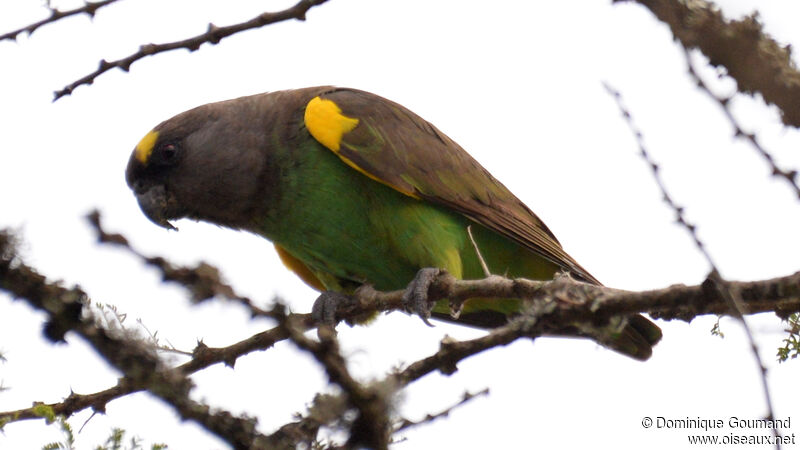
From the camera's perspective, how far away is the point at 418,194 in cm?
505

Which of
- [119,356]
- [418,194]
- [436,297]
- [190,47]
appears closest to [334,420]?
[119,356]

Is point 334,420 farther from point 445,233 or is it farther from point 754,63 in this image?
point 445,233

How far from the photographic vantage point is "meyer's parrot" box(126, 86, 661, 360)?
5.00 meters

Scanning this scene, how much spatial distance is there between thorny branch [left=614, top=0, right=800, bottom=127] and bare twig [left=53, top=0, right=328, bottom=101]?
138 centimetres

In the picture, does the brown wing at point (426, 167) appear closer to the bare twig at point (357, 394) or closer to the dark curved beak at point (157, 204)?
the dark curved beak at point (157, 204)

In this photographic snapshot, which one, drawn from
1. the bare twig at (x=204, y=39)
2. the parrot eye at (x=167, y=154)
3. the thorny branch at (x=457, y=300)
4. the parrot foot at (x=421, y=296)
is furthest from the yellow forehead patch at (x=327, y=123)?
the bare twig at (x=204, y=39)

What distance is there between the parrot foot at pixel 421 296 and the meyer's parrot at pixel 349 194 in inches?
3.5

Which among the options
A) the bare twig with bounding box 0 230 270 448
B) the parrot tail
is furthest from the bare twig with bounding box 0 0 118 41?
the parrot tail

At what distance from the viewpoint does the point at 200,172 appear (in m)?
5.38

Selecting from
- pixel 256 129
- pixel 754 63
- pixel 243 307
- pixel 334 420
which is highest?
pixel 256 129

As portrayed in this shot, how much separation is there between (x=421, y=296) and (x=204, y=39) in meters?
1.79

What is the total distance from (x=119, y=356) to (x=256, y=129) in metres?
3.84

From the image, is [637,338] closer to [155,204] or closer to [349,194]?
[349,194]

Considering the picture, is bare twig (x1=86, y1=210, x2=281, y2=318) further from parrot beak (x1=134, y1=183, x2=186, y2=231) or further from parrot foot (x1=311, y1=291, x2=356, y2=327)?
parrot beak (x1=134, y1=183, x2=186, y2=231)
